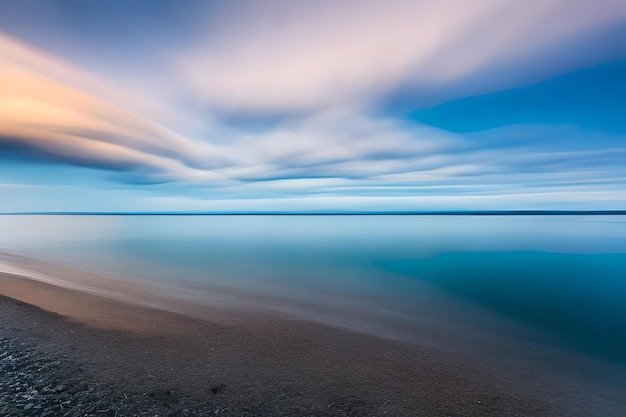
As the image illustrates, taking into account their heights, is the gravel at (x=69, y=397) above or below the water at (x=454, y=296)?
above

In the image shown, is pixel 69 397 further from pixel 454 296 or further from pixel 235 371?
pixel 454 296

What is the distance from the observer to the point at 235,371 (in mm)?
7965

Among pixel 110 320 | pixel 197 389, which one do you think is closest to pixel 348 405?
pixel 197 389

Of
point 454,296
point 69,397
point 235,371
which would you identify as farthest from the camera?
point 454,296

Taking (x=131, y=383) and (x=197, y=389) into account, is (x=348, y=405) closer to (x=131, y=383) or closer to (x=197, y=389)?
(x=197, y=389)

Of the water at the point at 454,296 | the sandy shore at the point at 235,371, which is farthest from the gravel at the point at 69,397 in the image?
the water at the point at 454,296

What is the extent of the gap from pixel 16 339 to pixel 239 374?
680cm

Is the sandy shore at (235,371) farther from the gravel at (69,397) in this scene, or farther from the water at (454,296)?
the water at (454,296)

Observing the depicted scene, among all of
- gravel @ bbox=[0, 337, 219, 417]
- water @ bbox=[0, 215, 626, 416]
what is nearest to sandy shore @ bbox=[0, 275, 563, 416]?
gravel @ bbox=[0, 337, 219, 417]

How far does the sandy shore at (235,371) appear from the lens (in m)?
6.50

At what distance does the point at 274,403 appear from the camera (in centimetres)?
666

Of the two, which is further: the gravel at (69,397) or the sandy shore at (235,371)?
the sandy shore at (235,371)

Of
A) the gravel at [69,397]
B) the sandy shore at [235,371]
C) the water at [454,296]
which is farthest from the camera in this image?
the water at [454,296]

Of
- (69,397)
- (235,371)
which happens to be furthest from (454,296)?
(69,397)
